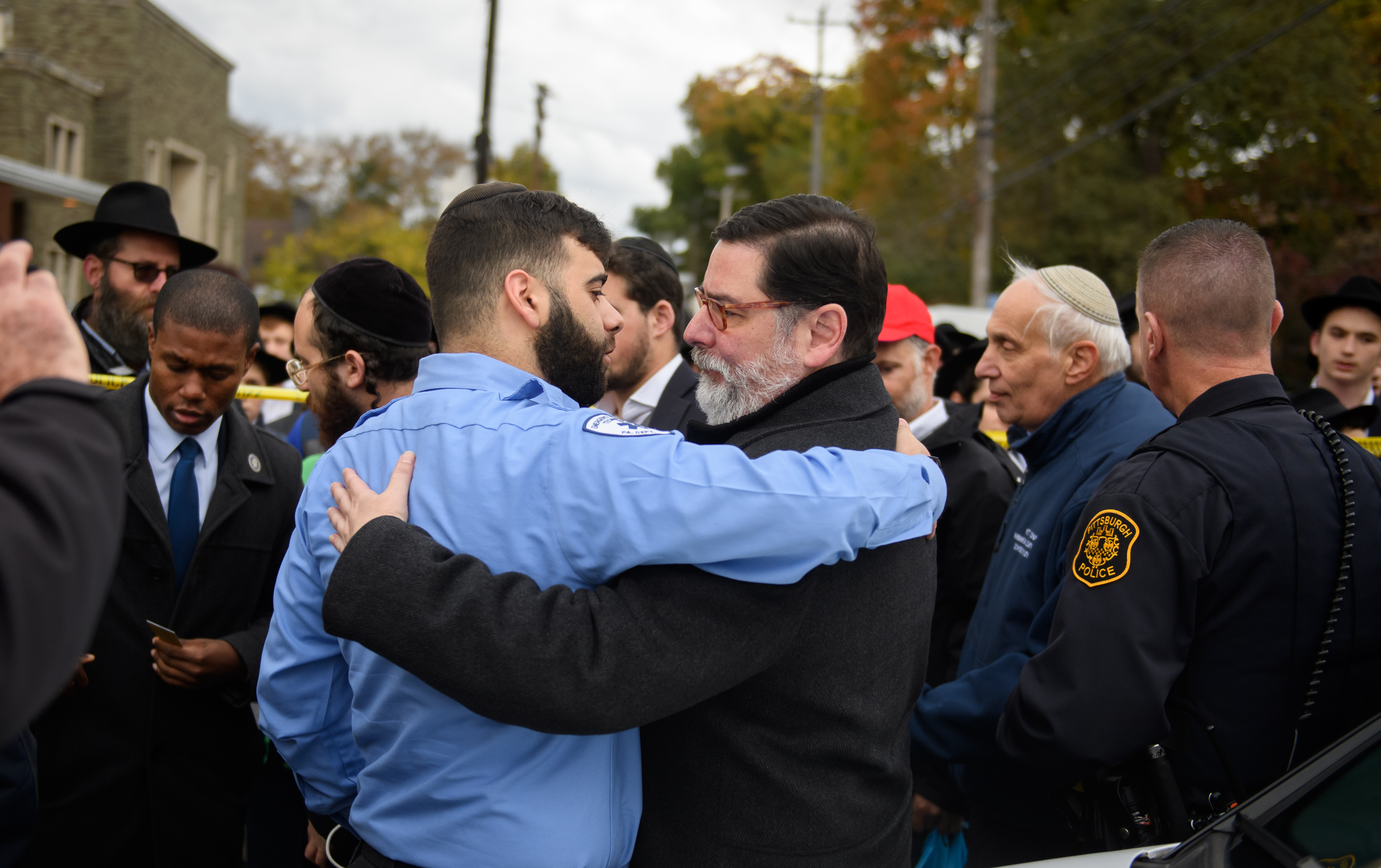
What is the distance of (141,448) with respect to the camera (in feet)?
9.36

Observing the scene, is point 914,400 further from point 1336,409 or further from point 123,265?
point 123,265

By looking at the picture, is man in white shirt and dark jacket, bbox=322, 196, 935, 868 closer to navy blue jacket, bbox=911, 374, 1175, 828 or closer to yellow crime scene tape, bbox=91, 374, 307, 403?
navy blue jacket, bbox=911, 374, 1175, 828

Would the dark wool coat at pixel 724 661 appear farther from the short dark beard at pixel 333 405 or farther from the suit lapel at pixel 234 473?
the suit lapel at pixel 234 473

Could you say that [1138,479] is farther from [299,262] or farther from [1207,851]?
[299,262]

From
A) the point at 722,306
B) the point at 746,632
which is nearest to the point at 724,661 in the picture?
the point at 746,632

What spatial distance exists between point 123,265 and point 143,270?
0.26 feet

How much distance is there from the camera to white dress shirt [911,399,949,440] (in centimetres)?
427

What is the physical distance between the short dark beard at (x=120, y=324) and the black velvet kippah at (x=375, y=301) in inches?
65.7

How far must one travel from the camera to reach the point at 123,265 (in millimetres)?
4160

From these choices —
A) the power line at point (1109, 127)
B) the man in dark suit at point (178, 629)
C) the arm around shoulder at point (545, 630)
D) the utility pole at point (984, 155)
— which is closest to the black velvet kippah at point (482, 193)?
the arm around shoulder at point (545, 630)

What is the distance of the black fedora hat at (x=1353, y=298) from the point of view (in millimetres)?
4785

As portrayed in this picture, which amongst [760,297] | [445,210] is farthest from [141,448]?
[760,297]

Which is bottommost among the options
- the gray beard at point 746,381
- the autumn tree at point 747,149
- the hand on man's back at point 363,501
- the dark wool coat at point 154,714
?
the dark wool coat at point 154,714

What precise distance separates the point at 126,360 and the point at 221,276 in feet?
4.70
